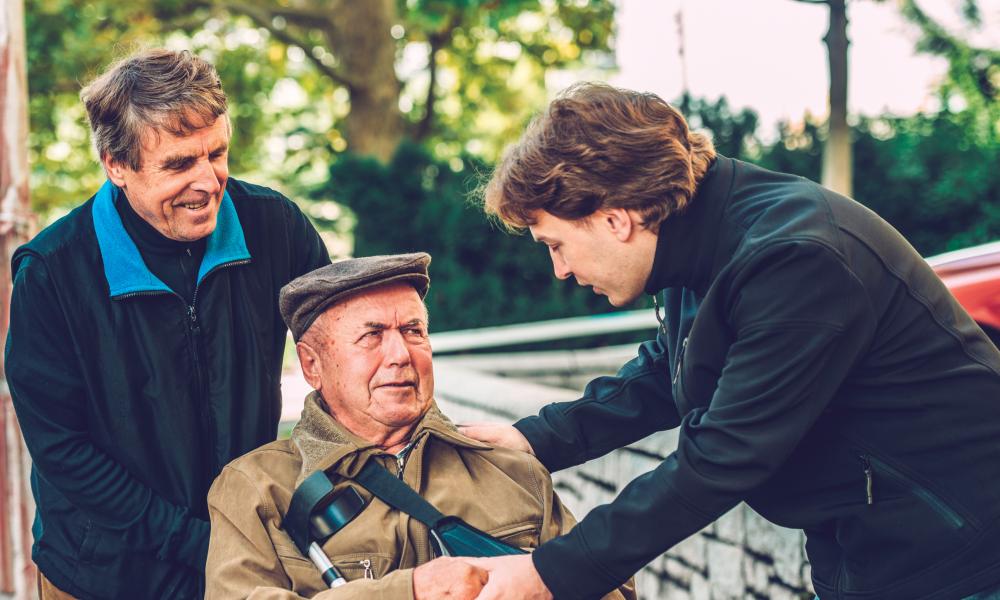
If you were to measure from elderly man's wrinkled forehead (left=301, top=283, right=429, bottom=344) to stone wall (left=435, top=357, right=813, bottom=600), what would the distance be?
126cm

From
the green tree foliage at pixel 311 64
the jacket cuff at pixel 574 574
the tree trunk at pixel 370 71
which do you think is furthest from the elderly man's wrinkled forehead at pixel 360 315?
the tree trunk at pixel 370 71

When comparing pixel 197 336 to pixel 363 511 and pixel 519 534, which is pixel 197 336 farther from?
pixel 519 534

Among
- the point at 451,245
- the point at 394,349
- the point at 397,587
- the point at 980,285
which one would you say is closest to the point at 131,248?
the point at 394,349

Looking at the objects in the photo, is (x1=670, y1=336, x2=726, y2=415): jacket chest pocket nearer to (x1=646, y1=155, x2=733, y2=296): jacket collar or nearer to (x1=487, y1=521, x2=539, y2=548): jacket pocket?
(x1=646, y1=155, x2=733, y2=296): jacket collar

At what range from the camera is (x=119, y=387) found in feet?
8.13

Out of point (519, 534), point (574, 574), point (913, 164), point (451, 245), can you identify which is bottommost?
point (451, 245)

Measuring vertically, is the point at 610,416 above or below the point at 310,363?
below

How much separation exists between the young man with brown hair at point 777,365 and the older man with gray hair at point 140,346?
0.77m

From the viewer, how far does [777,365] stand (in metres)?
1.88

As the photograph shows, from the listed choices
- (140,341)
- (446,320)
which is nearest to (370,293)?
(140,341)

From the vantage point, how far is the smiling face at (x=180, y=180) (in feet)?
7.97

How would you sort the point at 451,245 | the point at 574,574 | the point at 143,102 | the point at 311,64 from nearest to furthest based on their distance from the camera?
the point at 574,574, the point at 143,102, the point at 451,245, the point at 311,64

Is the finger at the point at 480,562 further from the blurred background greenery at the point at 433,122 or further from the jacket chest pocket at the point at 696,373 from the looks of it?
the blurred background greenery at the point at 433,122

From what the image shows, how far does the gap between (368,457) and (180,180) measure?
2.67ft
